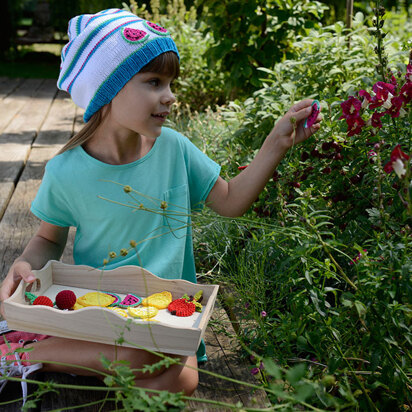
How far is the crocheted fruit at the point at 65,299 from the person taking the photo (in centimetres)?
179

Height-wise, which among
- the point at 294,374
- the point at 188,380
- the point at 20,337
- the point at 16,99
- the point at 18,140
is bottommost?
the point at 16,99

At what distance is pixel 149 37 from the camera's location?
186cm

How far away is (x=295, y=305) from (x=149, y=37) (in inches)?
39.5

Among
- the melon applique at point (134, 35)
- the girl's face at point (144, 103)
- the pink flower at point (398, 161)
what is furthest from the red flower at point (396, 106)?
the melon applique at point (134, 35)

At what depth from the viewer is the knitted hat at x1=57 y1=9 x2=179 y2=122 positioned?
184 cm

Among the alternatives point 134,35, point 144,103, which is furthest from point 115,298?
point 134,35

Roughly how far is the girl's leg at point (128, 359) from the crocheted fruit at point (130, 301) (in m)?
0.16

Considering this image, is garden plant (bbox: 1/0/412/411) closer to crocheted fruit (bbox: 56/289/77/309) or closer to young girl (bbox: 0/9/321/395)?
young girl (bbox: 0/9/321/395)

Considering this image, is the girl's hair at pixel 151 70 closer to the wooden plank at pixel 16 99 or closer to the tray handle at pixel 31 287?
the tray handle at pixel 31 287

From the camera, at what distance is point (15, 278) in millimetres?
1864

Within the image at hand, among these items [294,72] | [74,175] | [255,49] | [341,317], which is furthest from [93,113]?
[255,49]

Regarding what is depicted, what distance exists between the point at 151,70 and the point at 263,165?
1.65 feet

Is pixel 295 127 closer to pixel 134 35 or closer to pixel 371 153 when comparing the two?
pixel 371 153

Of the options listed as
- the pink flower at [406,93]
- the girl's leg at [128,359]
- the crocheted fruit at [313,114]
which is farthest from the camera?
the crocheted fruit at [313,114]
